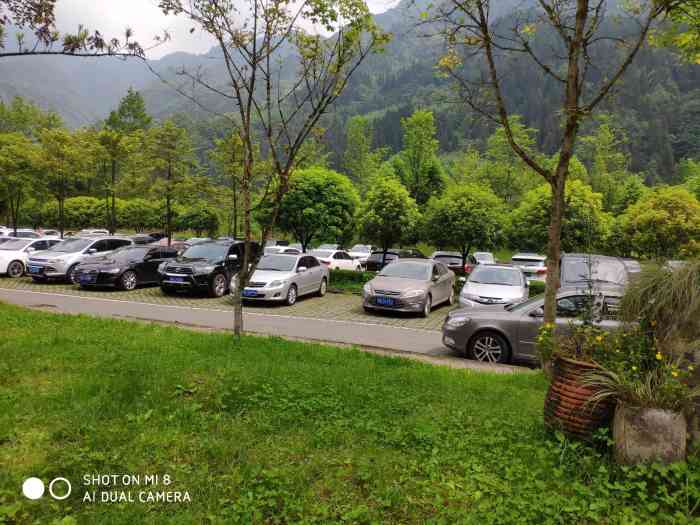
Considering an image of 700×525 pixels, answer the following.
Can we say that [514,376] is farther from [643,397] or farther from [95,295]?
[95,295]

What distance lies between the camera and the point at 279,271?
1498cm

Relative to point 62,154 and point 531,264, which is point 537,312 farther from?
point 62,154

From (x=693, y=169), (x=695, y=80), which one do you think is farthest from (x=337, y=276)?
(x=695, y=80)

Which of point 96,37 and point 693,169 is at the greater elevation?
point 693,169

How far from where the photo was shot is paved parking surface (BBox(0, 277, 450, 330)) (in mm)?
13047

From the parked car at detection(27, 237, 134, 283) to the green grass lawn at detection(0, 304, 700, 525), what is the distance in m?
12.0

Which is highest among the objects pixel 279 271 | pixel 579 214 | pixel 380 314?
pixel 579 214

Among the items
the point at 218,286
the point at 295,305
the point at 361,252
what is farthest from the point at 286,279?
the point at 361,252

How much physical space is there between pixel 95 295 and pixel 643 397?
14.9m

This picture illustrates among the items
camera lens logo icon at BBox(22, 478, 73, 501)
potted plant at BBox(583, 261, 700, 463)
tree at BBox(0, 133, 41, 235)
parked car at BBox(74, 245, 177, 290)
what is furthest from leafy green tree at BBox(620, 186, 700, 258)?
tree at BBox(0, 133, 41, 235)

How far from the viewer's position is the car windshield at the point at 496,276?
12852 mm

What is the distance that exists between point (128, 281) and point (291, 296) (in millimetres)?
5728

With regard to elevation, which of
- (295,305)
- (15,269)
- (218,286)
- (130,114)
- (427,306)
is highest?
(130,114)

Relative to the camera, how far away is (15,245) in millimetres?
18719
